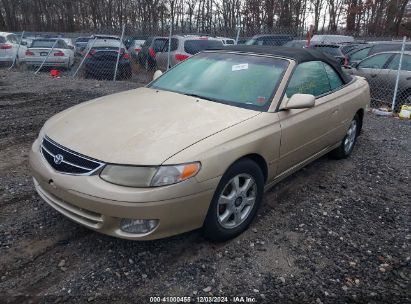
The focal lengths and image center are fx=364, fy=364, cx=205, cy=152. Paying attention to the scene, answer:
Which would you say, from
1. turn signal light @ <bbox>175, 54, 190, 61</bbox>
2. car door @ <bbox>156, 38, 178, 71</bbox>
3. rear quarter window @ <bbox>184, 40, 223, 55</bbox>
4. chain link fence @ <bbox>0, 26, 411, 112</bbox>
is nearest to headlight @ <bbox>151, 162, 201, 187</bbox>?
chain link fence @ <bbox>0, 26, 411, 112</bbox>

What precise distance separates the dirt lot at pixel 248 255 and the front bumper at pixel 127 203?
36 centimetres

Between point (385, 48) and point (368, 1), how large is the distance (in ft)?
78.0

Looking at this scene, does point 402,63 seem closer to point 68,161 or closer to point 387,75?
point 387,75

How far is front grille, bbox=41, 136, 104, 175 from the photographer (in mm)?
2657

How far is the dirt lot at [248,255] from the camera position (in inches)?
104

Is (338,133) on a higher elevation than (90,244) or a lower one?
higher

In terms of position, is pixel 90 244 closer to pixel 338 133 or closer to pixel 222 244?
pixel 222 244

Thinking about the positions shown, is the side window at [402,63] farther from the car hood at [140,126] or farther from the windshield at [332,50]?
the car hood at [140,126]

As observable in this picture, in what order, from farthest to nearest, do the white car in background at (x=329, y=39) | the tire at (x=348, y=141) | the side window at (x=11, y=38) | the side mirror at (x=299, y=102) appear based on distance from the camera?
the white car in background at (x=329, y=39) → the side window at (x=11, y=38) → the tire at (x=348, y=141) → the side mirror at (x=299, y=102)

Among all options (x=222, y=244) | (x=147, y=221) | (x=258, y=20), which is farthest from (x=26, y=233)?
(x=258, y=20)

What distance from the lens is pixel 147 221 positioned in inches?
104

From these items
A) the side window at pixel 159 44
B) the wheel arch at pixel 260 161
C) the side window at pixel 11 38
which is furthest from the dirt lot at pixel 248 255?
the side window at pixel 11 38

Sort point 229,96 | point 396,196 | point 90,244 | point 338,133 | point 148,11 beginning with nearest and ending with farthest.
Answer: point 90,244 → point 229,96 → point 396,196 → point 338,133 → point 148,11

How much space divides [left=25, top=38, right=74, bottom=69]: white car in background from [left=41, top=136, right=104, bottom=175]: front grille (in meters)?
11.6
